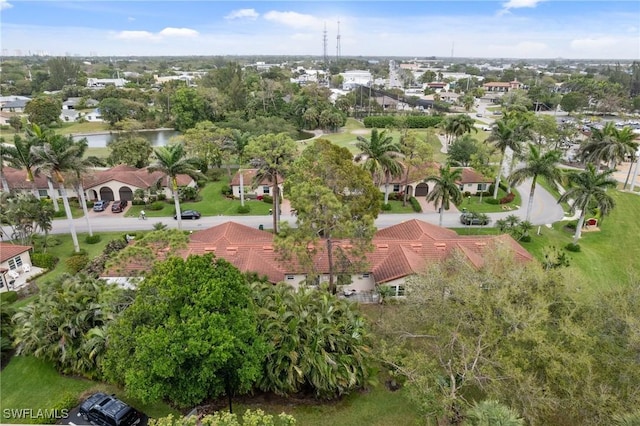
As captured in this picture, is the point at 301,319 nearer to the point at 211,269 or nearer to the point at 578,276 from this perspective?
the point at 211,269

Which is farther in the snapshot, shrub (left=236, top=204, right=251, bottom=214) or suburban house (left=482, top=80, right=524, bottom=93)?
suburban house (left=482, top=80, right=524, bottom=93)

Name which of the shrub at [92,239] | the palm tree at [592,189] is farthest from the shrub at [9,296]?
the palm tree at [592,189]

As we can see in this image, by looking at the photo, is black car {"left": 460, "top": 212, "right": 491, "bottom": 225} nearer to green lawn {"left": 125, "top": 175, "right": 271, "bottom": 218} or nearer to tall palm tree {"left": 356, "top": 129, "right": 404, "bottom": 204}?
tall palm tree {"left": 356, "top": 129, "right": 404, "bottom": 204}

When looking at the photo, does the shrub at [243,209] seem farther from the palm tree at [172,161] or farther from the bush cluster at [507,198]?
the bush cluster at [507,198]

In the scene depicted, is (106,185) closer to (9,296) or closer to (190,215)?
(190,215)

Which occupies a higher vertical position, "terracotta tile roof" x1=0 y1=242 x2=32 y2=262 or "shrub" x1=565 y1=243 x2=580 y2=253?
"terracotta tile roof" x1=0 y1=242 x2=32 y2=262

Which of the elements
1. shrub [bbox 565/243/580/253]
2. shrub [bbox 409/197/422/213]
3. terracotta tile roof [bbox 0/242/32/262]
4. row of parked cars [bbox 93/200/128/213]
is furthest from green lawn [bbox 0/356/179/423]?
shrub [bbox 565/243/580/253]

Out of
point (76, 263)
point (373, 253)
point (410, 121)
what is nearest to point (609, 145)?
point (373, 253)
